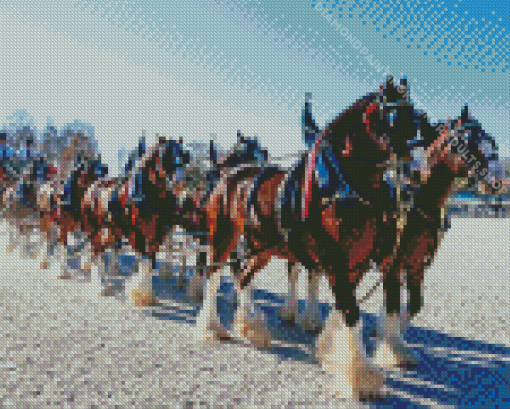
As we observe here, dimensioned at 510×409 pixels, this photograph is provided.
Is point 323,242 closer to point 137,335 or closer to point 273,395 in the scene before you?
point 273,395

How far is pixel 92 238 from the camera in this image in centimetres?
702

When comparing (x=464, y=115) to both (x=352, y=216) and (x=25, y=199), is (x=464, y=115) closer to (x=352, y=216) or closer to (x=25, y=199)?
(x=352, y=216)

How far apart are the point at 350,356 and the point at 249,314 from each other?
1.48 m

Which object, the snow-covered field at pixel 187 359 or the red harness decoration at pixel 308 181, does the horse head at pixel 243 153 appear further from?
the red harness decoration at pixel 308 181

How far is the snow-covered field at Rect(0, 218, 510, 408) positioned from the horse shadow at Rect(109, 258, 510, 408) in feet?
0.04

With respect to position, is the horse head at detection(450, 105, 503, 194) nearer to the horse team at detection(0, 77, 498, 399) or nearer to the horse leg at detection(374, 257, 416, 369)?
the horse team at detection(0, 77, 498, 399)

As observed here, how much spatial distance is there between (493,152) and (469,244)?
447 inches

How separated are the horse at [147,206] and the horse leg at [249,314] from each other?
1.65 metres

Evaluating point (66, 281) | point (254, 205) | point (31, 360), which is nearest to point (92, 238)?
point (66, 281)

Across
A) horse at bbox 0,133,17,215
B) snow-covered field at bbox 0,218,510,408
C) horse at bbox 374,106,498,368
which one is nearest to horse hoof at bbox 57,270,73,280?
snow-covered field at bbox 0,218,510,408

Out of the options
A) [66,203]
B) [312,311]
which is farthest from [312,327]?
[66,203]

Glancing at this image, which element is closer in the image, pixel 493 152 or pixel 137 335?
pixel 493 152

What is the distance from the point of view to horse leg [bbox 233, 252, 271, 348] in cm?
429

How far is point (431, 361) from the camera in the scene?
4.01m
